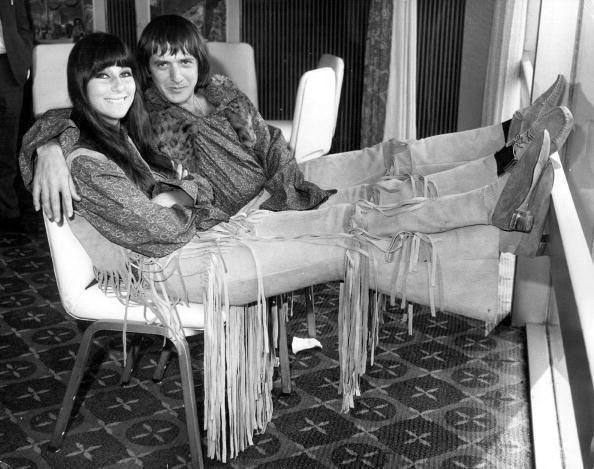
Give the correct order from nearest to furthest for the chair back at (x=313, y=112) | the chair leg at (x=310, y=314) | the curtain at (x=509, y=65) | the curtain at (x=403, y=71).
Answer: the chair leg at (x=310, y=314) → the chair back at (x=313, y=112) → the curtain at (x=509, y=65) → the curtain at (x=403, y=71)

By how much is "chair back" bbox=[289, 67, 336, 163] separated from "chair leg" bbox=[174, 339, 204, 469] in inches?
54.0

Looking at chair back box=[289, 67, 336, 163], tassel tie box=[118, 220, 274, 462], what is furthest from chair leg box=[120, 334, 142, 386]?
chair back box=[289, 67, 336, 163]

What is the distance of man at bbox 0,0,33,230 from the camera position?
370 cm

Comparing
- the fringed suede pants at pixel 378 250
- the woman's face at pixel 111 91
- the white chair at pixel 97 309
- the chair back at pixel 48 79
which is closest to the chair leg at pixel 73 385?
the white chair at pixel 97 309

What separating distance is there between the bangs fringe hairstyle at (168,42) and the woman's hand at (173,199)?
469 millimetres

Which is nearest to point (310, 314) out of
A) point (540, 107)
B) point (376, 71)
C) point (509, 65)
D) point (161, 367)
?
point (161, 367)

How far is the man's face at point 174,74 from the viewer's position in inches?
91.3

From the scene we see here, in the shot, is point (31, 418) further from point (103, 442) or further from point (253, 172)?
point (253, 172)

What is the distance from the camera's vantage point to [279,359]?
2.41m

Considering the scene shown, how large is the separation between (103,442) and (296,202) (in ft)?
2.69

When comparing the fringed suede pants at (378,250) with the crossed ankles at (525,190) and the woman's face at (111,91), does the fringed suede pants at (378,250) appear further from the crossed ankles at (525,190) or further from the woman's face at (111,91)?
the woman's face at (111,91)

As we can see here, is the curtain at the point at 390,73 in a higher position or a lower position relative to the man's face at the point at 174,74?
lower

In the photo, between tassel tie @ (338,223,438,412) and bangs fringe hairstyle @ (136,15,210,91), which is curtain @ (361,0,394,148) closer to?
bangs fringe hairstyle @ (136,15,210,91)

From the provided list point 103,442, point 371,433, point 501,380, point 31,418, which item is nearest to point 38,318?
point 31,418
